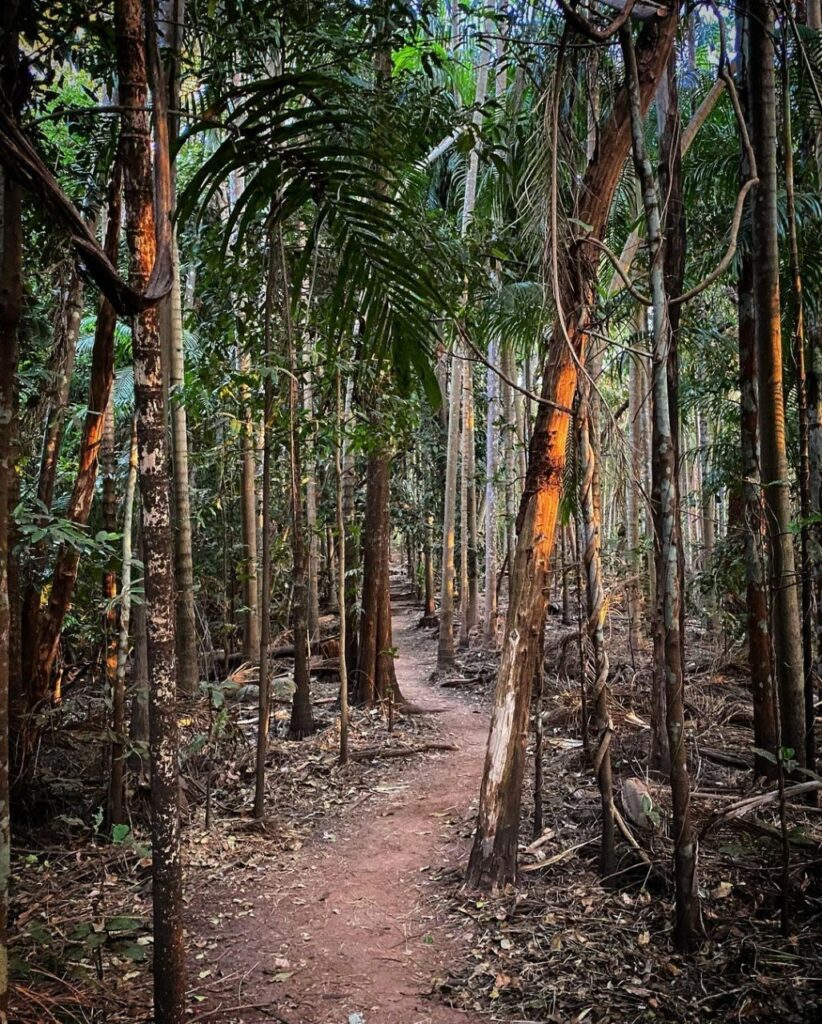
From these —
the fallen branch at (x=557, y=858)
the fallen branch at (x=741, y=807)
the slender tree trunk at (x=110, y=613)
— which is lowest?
the fallen branch at (x=557, y=858)

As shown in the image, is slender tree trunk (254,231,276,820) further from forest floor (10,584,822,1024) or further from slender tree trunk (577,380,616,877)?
slender tree trunk (577,380,616,877)

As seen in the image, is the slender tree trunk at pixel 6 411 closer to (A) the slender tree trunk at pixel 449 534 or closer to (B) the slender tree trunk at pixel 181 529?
(B) the slender tree trunk at pixel 181 529

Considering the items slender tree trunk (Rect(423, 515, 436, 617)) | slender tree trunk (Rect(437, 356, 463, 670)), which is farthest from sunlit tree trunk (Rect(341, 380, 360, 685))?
slender tree trunk (Rect(423, 515, 436, 617))

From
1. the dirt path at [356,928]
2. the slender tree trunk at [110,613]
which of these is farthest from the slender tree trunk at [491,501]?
the slender tree trunk at [110,613]

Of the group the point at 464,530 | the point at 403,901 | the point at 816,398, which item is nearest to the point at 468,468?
the point at 464,530

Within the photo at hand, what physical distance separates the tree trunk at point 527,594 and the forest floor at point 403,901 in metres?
0.34

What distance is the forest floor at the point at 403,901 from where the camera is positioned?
3256mm

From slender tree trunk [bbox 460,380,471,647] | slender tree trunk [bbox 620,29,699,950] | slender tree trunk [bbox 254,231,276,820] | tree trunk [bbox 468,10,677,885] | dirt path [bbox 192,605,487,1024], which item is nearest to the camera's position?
slender tree trunk [bbox 620,29,699,950]

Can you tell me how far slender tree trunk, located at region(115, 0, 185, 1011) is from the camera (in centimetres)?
233

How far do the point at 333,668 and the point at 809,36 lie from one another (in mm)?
9144

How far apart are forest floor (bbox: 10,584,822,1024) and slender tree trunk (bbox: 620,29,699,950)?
0.42 m

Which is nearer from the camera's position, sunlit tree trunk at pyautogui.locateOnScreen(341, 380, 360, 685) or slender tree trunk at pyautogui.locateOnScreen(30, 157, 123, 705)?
slender tree trunk at pyautogui.locateOnScreen(30, 157, 123, 705)

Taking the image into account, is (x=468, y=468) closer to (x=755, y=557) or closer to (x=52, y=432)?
(x=755, y=557)

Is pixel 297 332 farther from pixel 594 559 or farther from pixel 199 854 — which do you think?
pixel 199 854
